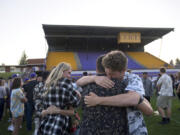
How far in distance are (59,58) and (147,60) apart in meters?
13.1

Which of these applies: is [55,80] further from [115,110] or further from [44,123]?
[115,110]

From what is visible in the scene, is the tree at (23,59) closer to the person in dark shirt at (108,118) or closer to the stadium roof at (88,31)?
the stadium roof at (88,31)

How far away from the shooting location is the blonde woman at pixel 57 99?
180 cm

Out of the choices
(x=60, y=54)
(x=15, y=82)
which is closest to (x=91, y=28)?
(x=60, y=54)

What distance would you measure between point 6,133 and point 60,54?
54.4 feet

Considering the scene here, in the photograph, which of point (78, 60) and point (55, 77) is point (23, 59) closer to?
point (78, 60)

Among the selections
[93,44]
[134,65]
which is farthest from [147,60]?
[93,44]

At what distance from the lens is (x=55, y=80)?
1821 mm

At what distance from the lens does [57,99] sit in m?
1.82

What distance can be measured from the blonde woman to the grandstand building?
41.6 feet

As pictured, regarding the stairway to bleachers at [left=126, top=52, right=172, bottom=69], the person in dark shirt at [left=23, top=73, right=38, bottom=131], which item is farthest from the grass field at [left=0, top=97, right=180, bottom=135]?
the stairway to bleachers at [left=126, top=52, right=172, bottom=69]

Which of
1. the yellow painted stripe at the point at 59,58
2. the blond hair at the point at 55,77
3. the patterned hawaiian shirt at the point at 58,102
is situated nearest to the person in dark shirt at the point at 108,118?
the patterned hawaiian shirt at the point at 58,102

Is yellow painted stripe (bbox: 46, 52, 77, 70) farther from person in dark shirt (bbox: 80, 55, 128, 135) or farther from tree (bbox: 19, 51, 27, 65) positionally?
tree (bbox: 19, 51, 27, 65)

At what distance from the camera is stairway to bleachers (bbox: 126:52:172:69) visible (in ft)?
64.0
